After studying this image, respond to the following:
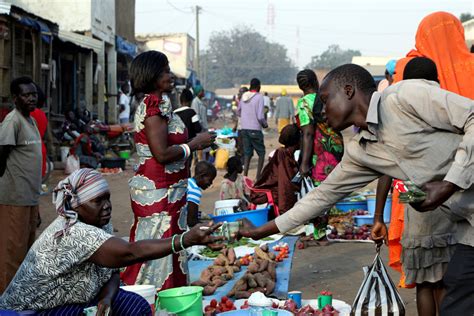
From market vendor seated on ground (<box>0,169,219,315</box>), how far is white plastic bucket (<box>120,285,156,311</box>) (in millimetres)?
533

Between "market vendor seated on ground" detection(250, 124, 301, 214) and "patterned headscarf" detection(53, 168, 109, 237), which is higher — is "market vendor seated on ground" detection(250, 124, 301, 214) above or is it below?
below

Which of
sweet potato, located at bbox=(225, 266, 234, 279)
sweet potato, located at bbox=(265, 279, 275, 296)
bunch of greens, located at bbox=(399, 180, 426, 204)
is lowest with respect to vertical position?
sweet potato, located at bbox=(225, 266, 234, 279)

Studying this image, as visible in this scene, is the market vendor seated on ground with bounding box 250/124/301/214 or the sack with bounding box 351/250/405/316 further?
the market vendor seated on ground with bounding box 250/124/301/214

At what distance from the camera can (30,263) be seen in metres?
3.30

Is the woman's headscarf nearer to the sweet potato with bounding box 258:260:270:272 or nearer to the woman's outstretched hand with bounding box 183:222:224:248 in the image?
the woman's outstretched hand with bounding box 183:222:224:248

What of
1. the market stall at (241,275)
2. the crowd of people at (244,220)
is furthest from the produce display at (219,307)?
the market stall at (241,275)

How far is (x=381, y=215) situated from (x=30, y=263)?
6.95ft

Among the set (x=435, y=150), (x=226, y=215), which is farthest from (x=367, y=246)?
(x=435, y=150)

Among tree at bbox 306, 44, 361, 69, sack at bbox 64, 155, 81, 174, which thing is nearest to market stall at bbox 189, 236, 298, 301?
sack at bbox 64, 155, 81, 174

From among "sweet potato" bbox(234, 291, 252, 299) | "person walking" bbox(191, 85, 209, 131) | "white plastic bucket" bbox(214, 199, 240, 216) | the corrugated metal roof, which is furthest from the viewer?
the corrugated metal roof

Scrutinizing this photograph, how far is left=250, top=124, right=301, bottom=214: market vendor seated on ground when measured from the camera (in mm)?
8195

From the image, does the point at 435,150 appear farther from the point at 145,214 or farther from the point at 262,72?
the point at 262,72

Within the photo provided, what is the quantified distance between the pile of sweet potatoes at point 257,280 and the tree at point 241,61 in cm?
7811

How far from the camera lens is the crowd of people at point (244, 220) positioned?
10.2ft
